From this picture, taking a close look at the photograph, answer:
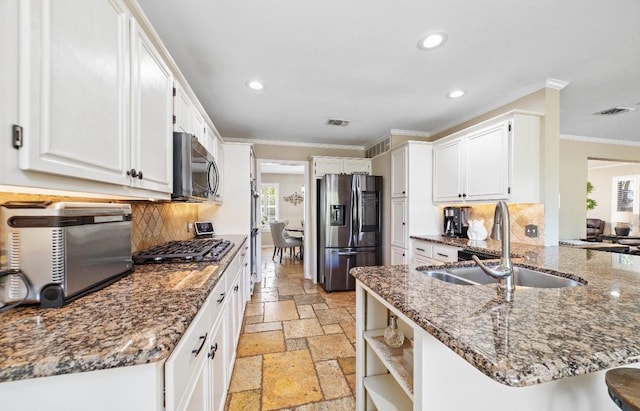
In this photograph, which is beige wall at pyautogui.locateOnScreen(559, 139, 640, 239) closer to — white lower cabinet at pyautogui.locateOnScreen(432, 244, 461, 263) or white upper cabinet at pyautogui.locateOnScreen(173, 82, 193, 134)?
white lower cabinet at pyautogui.locateOnScreen(432, 244, 461, 263)

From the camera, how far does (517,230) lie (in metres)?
2.70

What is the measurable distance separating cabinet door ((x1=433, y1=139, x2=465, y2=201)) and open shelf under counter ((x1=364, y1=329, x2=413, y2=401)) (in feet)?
7.47

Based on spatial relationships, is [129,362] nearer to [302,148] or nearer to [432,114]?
[432,114]

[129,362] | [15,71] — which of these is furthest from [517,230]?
[15,71]

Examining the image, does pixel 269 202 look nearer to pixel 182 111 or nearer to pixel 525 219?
pixel 182 111

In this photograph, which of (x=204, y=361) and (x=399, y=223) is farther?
(x=399, y=223)

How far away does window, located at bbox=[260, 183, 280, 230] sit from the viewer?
8406 millimetres

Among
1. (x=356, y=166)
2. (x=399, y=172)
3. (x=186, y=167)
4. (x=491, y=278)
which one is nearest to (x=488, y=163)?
(x=399, y=172)

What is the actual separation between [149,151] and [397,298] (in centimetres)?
134

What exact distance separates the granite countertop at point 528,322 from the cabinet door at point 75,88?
117 cm

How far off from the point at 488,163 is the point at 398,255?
1666 mm

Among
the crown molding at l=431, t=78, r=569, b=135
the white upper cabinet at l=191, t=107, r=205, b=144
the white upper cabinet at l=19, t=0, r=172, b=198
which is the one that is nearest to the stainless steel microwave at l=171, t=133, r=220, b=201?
the white upper cabinet at l=19, t=0, r=172, b=198

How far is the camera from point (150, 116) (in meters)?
1.30

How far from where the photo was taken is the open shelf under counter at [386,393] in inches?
44.3
